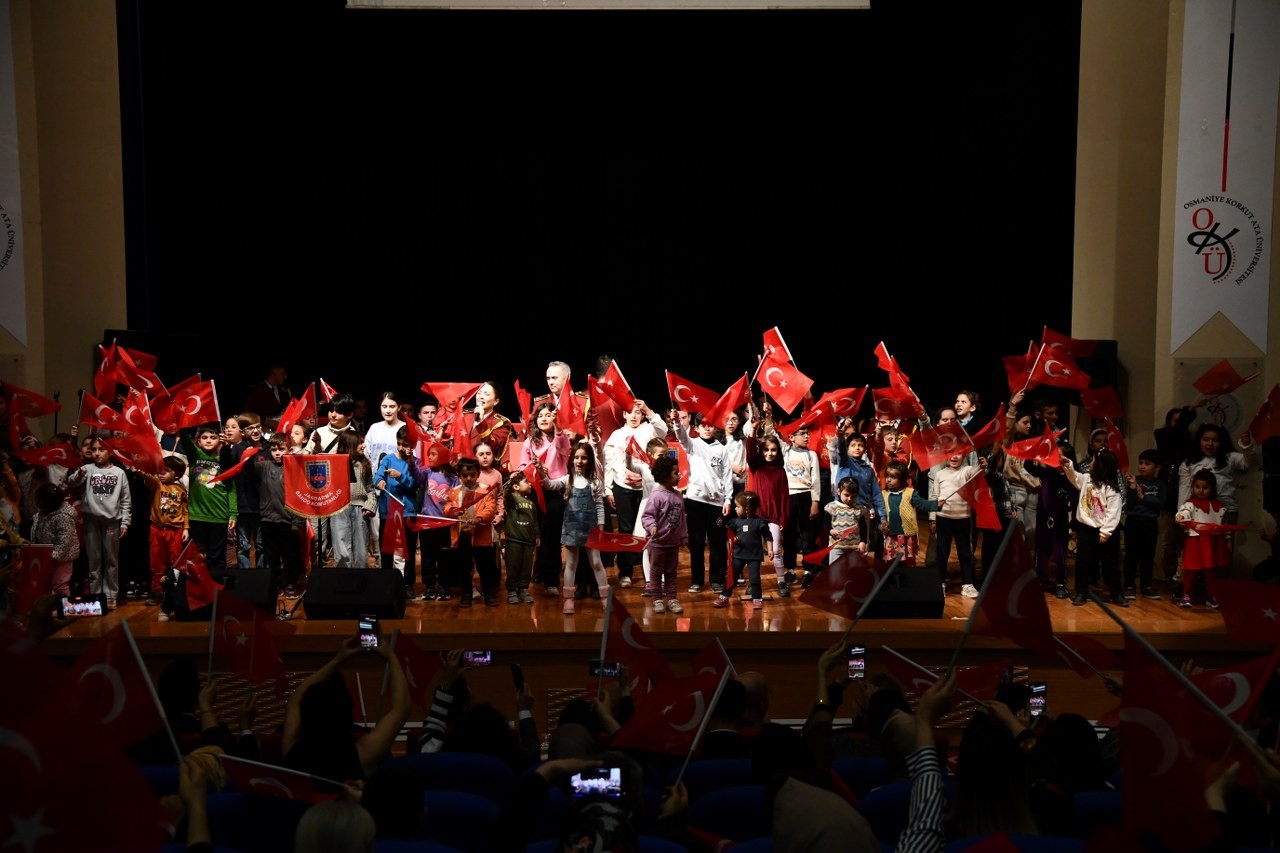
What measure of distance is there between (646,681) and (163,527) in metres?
6.14

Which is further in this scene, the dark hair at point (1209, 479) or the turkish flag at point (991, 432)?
the turkish flag at point (991, 432)

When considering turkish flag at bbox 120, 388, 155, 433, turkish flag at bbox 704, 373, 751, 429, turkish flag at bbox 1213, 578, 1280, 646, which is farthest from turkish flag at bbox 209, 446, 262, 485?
turkish flag at bbox 1213, 578, 1280, 646

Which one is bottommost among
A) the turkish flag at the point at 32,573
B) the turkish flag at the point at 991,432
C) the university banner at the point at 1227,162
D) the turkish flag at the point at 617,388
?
the turkish flag at the point at 32,573

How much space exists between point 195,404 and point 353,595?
2.85m

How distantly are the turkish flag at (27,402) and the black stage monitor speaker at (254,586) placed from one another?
3.43 m

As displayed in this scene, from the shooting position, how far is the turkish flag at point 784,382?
484 inches

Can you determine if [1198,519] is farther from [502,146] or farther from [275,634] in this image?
[502,146]

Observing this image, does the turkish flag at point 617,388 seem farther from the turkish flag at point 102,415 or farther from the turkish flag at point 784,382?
the turkish flag at point 102,415

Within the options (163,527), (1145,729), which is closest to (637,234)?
(163,527)

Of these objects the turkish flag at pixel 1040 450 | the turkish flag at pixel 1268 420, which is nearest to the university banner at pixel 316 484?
the turkish flag at pixel 1040 450

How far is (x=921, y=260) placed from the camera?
57.1ft

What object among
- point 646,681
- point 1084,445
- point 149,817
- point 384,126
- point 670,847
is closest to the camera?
point 149,817

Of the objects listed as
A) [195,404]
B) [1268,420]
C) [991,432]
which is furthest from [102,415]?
[1268,420]

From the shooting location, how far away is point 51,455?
10438 mm
